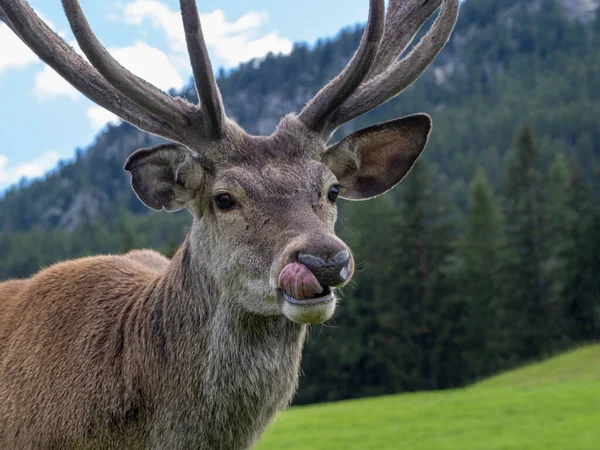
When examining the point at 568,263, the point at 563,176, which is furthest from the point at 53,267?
the point at 563,176

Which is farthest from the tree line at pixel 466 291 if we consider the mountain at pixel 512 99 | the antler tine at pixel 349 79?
the antler tine at pixel 349 79

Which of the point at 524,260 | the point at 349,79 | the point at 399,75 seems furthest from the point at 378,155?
the point at 524,260

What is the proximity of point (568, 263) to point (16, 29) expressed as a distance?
49555 mm

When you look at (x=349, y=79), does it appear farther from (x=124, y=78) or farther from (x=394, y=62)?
(x=124, y=78)

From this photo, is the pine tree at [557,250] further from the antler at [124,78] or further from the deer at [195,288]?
the antler at [124,78]

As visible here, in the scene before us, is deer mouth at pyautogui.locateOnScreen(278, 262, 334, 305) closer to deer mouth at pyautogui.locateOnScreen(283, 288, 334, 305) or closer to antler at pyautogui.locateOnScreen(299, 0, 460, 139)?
deer mouth at pyautogui.locateOnScreen(283, 288, 334, 305)

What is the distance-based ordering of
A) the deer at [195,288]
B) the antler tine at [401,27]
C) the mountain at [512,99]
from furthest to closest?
the mountain at [512,99], the antler tine at [401,27], the deer at [195,288]

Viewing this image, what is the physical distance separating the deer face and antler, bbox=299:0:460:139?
16 cm

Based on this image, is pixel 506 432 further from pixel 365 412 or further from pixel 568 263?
pixel 568 263

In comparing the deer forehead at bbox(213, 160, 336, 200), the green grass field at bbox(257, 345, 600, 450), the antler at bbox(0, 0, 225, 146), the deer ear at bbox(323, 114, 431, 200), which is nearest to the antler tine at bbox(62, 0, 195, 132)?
the antler at bbox(0, 0, 225, 146)

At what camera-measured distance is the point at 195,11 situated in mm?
4129

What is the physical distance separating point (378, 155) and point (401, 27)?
3.45ft

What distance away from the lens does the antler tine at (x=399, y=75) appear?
15.6 ft

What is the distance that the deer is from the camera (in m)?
3.99
